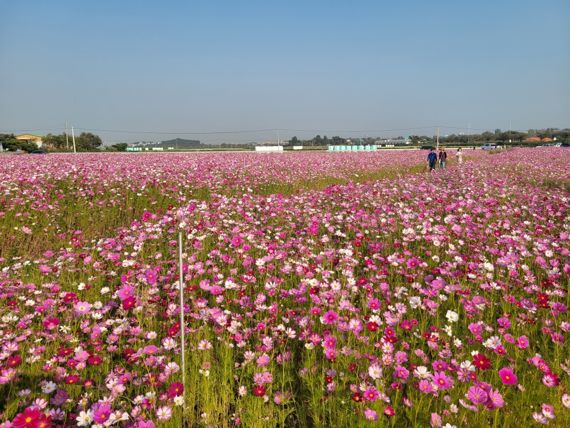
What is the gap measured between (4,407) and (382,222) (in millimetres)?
4897

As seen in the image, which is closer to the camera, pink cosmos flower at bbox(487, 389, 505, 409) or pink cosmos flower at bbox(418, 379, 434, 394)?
pink cosmos flower at bbox(487, 389, 505, 409)

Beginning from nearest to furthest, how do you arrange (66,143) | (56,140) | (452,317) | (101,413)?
(101,413)
(452,317)
(66,143)
(56,140)

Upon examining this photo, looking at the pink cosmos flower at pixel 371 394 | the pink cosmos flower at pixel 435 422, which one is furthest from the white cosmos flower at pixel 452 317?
the pink cosmos flower at pixel 371 394

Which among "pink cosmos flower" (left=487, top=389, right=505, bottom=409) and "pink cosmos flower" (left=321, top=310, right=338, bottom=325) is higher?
"pink cosmos flower" (left=321, top=310, right=338, bottom=325)

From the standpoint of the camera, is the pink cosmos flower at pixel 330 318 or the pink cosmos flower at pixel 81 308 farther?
the pink cosmos flower at pixel 81 308

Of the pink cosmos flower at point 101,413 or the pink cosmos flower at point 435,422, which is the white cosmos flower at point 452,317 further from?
the pink cosmos flower at point 101,413

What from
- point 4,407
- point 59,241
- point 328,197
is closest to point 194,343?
point 4,407

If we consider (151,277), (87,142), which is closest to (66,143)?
(87,142)

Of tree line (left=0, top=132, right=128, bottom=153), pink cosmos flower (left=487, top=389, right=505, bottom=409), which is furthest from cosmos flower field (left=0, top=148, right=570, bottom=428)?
tree line (left=0, top=132, right=128, bottom=153)

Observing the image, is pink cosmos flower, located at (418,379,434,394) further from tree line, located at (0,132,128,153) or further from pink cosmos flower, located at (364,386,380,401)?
tree line, located at (0,132,128,153)

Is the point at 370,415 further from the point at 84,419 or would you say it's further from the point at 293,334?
the point at 84,419

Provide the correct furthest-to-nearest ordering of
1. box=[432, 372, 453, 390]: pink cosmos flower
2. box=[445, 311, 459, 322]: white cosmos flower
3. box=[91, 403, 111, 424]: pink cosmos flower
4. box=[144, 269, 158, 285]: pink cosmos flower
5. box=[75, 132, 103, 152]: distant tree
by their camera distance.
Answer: box=[75, 132, 103, 152]: distant tree, box=[144, 269, 158, 285]: pink cosmos flower, box=[445, 311, 459, 322]: white cosmos flower, box=[432, 372, 453, 390]: pink cosmos flower, box=[91, 403, 111, 424]: pink cosmos flower

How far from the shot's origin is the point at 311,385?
2242mm

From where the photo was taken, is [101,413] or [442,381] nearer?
[101,413]
